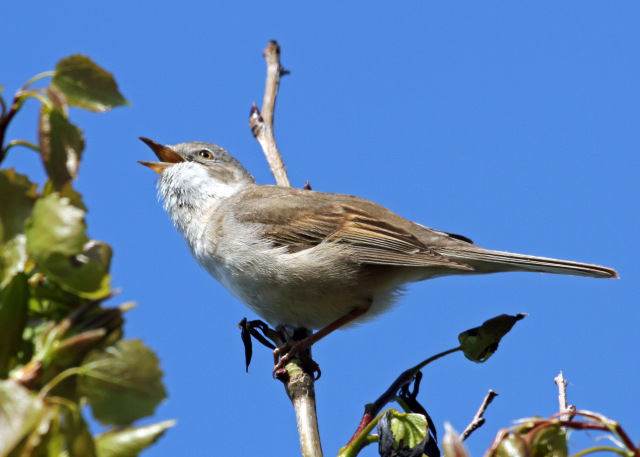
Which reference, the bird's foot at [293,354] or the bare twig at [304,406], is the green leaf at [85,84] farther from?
the bird's foot at [293,354]

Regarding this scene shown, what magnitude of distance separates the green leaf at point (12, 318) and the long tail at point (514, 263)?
395cm

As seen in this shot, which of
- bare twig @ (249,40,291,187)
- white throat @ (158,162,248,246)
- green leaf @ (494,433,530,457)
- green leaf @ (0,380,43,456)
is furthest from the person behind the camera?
white throat @ (158,162,248,246)

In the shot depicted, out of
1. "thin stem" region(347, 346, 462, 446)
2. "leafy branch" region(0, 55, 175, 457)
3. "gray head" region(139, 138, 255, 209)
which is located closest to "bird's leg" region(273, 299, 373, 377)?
"thin stem" region(347, 346, 462, 446)

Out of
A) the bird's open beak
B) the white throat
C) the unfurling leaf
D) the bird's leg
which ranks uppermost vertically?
the bird's open beak

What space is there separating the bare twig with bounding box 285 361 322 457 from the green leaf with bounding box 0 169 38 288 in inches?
63.4

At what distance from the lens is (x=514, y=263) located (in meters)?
4.84

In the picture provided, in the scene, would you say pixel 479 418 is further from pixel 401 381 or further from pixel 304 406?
pixel 304 406

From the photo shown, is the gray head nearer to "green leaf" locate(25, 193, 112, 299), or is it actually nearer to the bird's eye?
the bird's eye

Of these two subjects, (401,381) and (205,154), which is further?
(205,154)

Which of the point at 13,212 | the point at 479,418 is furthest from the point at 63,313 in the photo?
the point at 479,418

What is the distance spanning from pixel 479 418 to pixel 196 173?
12.7 feet

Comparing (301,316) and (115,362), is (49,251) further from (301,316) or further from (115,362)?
(301,316)

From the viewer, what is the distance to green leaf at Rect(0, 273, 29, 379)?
1.33m

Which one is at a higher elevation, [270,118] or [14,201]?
[270,118]
